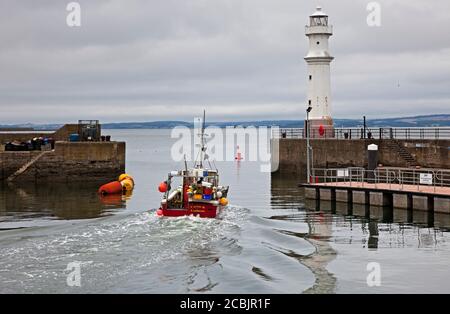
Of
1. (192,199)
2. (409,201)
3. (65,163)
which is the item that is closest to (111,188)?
(65,163)

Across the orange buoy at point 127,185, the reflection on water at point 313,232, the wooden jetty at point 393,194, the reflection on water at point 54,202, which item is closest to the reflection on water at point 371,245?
the reflection on water at point 313,232

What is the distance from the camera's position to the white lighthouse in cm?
5731

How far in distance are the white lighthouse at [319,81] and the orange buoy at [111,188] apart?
1720 cm

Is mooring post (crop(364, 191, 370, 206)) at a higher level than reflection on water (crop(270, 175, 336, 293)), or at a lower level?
higher

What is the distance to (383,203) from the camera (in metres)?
37.1

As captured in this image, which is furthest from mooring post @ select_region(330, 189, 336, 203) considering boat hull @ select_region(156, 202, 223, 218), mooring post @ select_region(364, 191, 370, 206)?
boat hull @ select_region(156, 202, 223, 218)

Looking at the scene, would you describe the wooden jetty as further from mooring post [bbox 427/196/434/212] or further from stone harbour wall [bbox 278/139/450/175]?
stone harbour wall [bbox 278/139/450/175]

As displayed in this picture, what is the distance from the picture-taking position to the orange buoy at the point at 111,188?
1852 inches

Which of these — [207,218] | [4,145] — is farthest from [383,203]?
[4,145]

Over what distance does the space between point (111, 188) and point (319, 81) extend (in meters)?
19.7

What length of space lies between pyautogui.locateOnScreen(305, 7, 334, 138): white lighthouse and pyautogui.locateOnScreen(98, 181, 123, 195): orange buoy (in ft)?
56.4

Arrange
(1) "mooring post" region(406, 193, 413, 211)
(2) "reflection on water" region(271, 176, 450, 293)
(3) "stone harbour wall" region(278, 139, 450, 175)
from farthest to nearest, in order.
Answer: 1. (3) "stone harbour wall" region(278, 139, 450, 175)
2. (1) "mooring post" region(406, 193, 413, 211)
3. (2) "reflection on water" region(271, 176, 450, 293)
